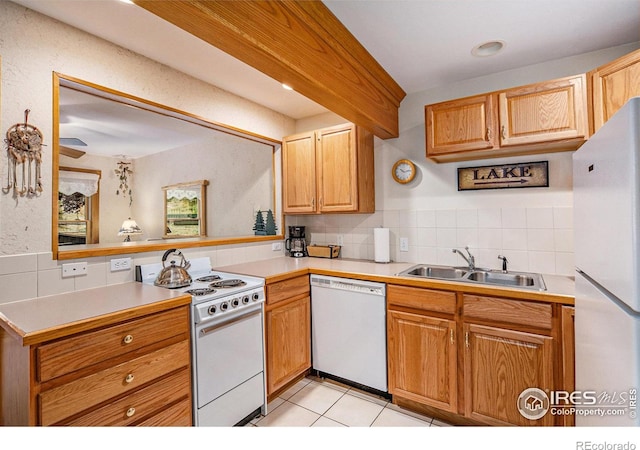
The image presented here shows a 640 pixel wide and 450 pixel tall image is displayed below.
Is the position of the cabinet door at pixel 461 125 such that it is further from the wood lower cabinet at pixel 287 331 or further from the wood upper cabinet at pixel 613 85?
the wood lower cabinet at pixel 287 331

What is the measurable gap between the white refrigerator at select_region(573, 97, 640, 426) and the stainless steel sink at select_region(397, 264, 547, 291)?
3.16ft

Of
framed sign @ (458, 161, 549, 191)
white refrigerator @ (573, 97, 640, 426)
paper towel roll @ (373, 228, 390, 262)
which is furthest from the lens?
paper towel roll @ (373, 228, 390, 262)

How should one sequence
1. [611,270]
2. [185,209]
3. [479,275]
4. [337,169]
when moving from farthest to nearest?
[185,209] → [337,169] → [479,275] → [611,270]

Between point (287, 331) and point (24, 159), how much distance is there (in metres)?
1.87

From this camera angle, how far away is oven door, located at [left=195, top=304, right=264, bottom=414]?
1.72 metres

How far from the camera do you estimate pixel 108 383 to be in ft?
4.44

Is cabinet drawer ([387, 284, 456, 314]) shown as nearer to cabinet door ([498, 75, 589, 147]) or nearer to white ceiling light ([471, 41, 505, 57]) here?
cabinet door ([498, 75, 589, 147])

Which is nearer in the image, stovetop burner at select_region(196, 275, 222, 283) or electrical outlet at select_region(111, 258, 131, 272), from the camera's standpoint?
electrical outlet at select_region(111, 258, 131, 272)

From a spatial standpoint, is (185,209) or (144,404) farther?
(185,209)

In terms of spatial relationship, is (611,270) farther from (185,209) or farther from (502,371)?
(185,209)

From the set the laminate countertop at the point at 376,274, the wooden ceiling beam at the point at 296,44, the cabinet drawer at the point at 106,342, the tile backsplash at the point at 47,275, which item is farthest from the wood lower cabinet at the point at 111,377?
the wooden ceiling beam at the point at 296,44

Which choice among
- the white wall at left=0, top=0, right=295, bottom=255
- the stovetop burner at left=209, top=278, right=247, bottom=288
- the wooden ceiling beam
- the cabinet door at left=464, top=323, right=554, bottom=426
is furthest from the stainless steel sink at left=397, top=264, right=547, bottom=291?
the white wall at left=0, top=0, right=295, bottom=255

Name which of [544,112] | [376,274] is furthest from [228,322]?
[544,112]
